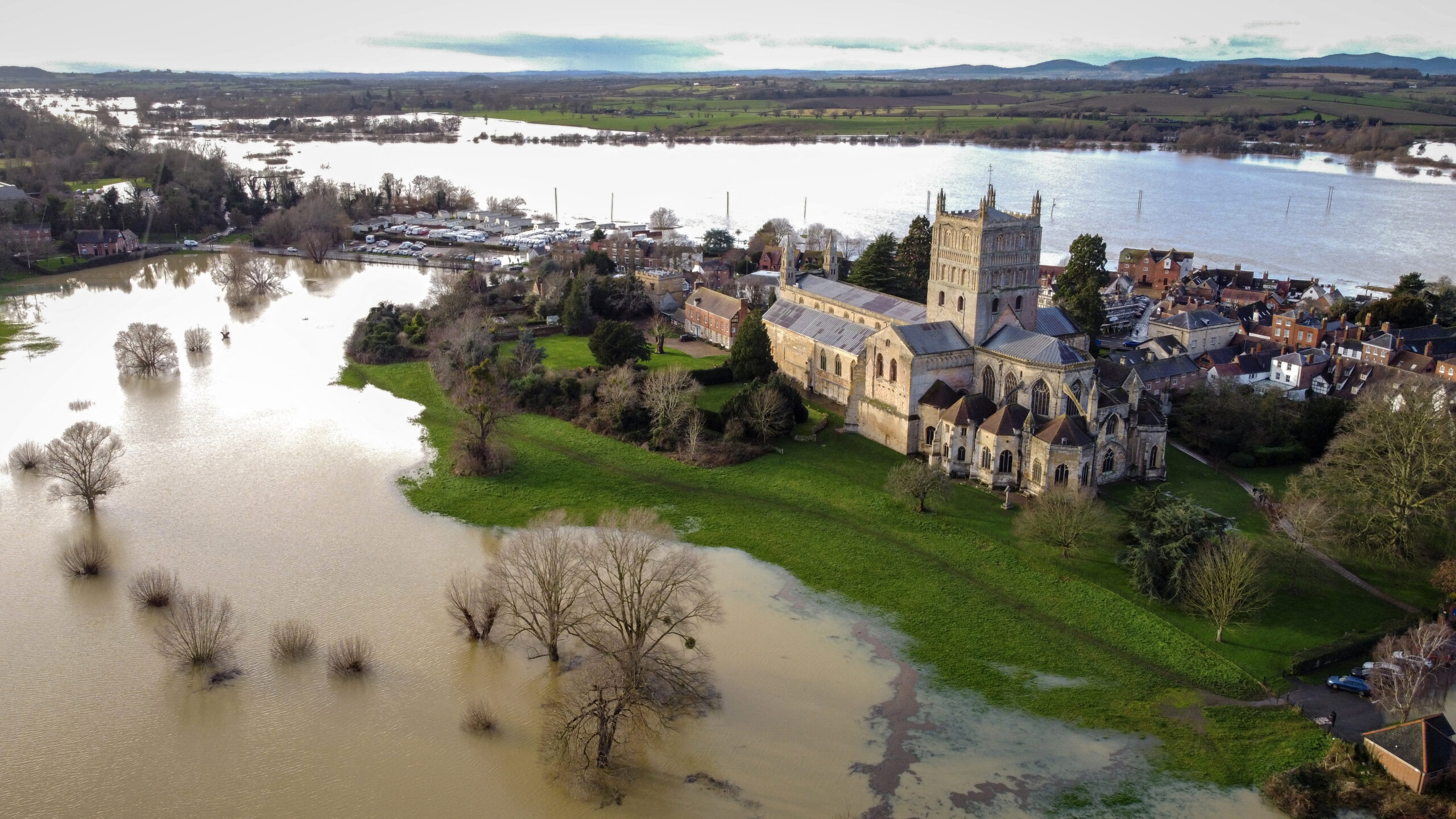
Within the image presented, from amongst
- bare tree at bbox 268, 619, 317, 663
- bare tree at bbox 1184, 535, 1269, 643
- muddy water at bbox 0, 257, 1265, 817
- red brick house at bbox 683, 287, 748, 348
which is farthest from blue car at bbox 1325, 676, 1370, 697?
red brick house at bbox 683, 287, 748, 348

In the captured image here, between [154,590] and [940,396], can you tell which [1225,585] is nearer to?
[940,396]

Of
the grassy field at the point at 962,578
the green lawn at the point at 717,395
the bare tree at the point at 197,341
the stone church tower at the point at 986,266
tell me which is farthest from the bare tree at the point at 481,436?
the bare tree at the point at 197,341

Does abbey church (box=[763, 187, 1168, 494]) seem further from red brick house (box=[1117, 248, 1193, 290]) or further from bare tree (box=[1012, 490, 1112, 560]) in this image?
red brick house (box=[1117, 248, 1193, 290])

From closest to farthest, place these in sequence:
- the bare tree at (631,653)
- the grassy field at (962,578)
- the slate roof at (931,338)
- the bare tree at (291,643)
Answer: the bare tree at (631,653) → the grassy field at (962,578) → the bare tree at (291,643) → the slate roof at (931,338)

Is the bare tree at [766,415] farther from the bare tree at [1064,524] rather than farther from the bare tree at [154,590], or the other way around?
the bare tree at [154,590]

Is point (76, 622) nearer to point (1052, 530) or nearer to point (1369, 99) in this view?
point (1052, 530)

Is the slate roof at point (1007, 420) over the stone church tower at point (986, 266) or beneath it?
beneath
